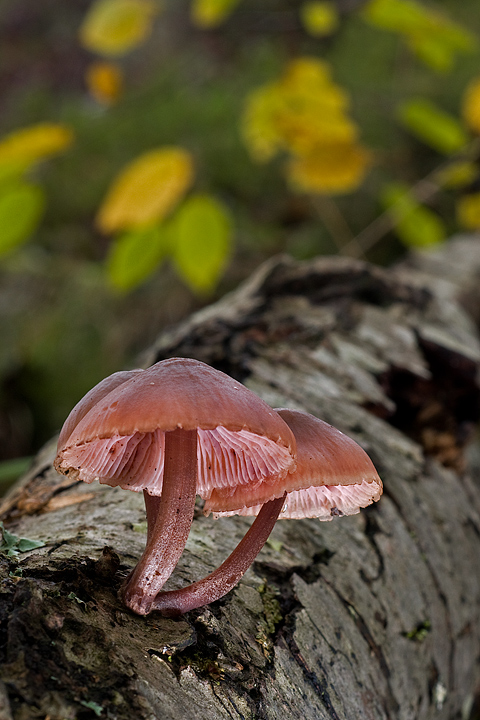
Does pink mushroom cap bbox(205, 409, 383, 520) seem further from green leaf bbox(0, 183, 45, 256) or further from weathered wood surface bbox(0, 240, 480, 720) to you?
green leaf bbox(0, 183, 45, 256)

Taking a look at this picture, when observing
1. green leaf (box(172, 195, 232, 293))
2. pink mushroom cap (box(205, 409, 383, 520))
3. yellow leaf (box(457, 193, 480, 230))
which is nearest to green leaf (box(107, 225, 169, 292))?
green leaf (box(172, 195, 232, 293))

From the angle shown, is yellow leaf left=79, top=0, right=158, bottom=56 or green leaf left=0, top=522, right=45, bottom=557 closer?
green leaf left=0, top=522, right=45, bottom=557

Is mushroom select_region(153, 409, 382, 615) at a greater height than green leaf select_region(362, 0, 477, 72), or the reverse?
green leaf select_region(362, 0, 477, 72)

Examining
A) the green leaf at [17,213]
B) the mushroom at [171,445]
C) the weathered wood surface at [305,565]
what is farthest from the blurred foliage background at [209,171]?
the mushroom at [171,445]

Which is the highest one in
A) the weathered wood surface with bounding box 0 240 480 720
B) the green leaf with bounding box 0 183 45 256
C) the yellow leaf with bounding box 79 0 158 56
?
the yellow leaf with bounding box 79 0 158 56

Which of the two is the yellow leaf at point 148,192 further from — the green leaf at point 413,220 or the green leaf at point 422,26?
the green leaf at point 413,220

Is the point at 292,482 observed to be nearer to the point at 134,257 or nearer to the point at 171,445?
the point at 171,445

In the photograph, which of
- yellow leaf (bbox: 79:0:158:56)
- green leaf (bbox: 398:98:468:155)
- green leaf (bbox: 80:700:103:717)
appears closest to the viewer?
green leaf (bbox: 80:700:103:717)

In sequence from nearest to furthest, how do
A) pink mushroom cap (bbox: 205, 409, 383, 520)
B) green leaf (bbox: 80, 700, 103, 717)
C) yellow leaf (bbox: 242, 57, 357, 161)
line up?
green leaf (bbox: 80, 700, 103, 717) < pink mushroom cap (bbox: 205, 409, 383, 520) < yellow leaf (bbox: 242, 57, 357, 161)
